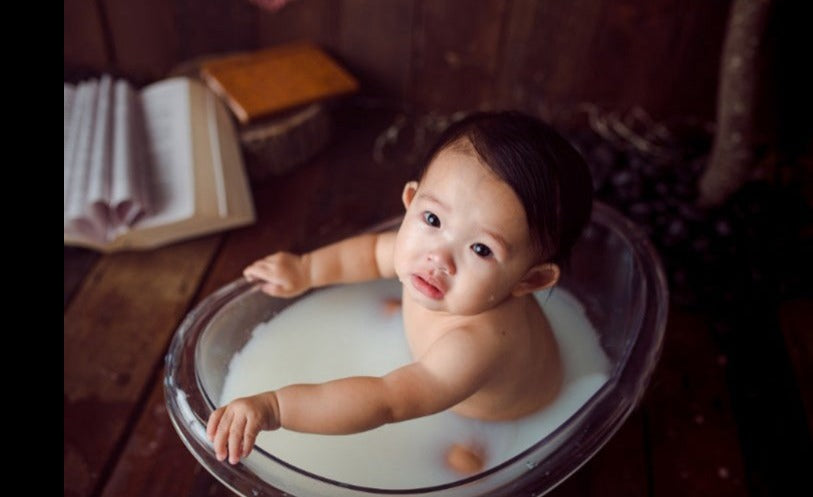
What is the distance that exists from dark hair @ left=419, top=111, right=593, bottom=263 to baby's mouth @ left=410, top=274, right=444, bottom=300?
8 centimetres

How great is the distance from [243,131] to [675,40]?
1.99 feet

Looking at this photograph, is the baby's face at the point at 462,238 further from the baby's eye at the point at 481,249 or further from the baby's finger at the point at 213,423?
the baby's finger at the point at 213,423

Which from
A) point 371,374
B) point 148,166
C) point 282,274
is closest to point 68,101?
point 148,166

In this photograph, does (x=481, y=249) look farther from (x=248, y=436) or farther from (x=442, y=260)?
(x=248, y=436)

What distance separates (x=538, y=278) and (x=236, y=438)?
0.88 ft

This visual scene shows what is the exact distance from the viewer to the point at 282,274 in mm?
708

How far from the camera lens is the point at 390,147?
1127 mm

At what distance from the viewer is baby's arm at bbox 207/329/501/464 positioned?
1.77ft

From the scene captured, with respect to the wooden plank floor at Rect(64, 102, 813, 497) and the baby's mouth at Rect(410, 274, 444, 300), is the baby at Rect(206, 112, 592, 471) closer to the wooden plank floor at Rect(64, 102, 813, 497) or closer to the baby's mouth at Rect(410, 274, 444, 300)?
the baby's mouth at Rect(410, 274, 444, 300)

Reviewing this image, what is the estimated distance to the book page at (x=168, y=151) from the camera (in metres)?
0.89

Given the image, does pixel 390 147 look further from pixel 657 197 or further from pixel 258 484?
pixel 258 484

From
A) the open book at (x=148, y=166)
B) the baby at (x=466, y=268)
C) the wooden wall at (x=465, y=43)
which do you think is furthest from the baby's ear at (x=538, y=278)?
the wooden wall at (x=465, y=43)

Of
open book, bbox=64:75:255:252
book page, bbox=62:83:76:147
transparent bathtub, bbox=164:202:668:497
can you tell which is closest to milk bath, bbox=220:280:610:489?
transparent bathtub, bbox=164:202:668:497

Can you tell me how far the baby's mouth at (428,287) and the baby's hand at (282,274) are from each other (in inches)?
6.7
